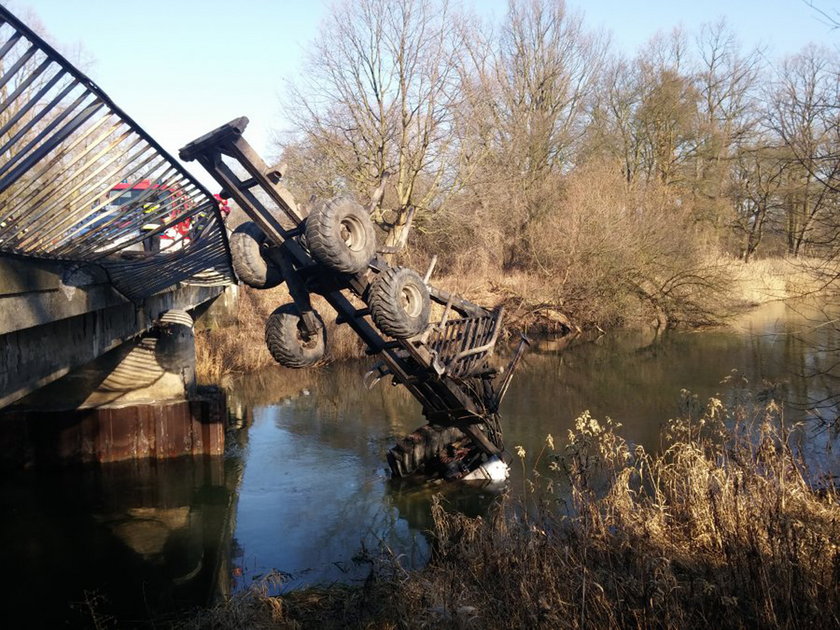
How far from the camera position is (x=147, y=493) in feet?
33.2

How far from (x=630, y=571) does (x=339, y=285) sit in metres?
4.09

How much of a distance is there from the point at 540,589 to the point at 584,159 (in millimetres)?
27923

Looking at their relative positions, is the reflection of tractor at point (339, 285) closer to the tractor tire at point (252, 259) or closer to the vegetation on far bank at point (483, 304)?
the tractor tire at point (252, 259)

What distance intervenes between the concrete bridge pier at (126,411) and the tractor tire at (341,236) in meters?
5.47

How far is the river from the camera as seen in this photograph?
24.5 feet

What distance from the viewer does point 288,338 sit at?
7180mm

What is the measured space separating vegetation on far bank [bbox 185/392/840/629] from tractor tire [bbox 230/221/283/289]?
2.80 m

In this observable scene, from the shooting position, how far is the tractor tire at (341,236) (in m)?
6.23

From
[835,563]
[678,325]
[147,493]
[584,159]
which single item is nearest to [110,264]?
[147,493]

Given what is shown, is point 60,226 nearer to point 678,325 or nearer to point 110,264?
point 110,264

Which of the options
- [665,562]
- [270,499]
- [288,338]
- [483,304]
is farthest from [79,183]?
[483,304]

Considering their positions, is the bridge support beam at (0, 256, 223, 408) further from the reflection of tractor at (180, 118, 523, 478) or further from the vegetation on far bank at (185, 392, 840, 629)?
the vegetation on far bank at (185, 392, 840, 629)

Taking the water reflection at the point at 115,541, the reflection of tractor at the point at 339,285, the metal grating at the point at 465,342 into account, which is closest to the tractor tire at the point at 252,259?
the reflection of tractor at the point at 339,285

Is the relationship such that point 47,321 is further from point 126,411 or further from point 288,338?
point 126,411
